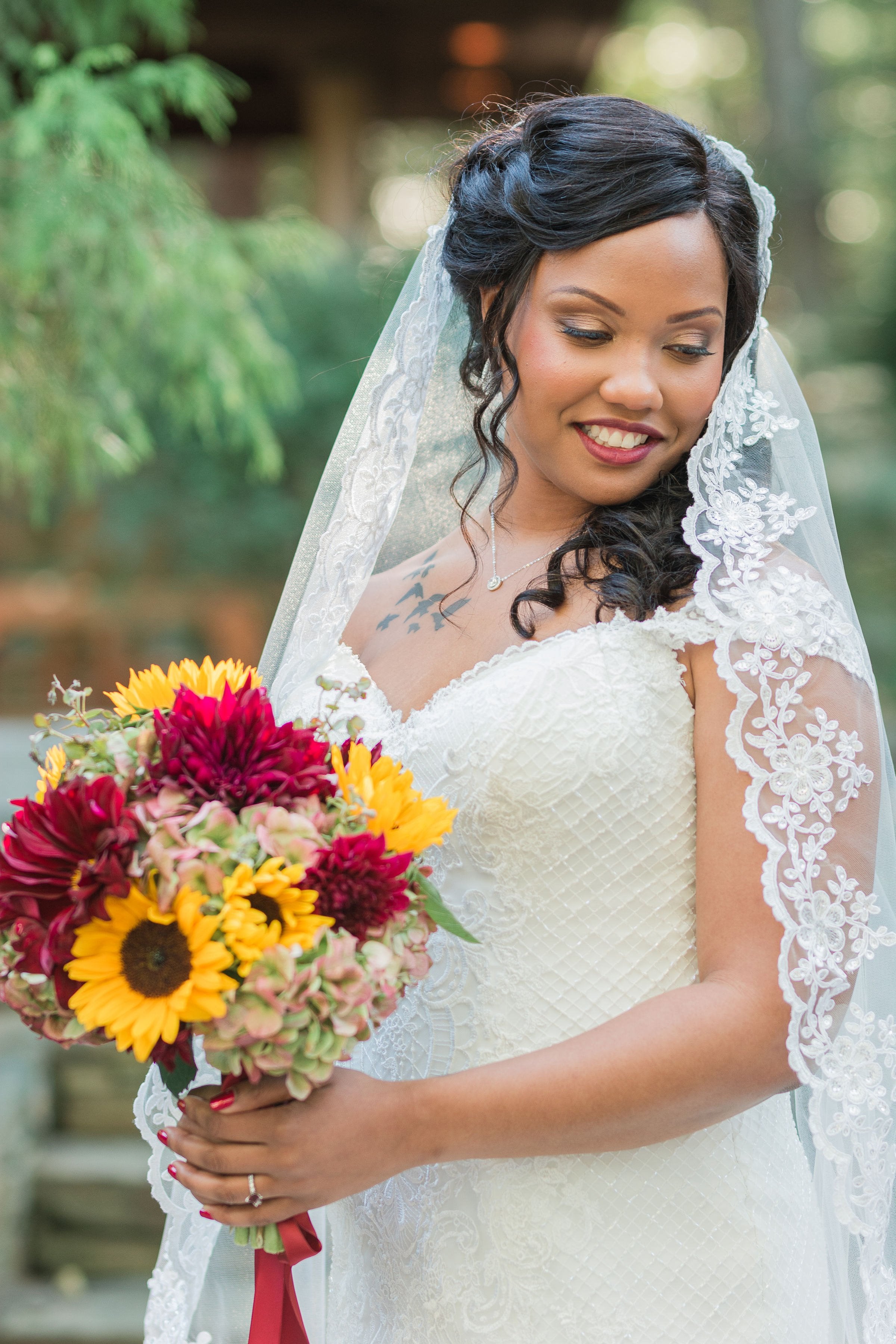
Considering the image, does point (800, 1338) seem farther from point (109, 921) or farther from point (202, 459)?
point (202, 459)

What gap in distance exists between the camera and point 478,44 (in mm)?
9695

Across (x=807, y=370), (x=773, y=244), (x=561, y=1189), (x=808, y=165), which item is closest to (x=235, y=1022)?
(x=561, y=1189)

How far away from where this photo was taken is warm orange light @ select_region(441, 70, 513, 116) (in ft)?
34.8

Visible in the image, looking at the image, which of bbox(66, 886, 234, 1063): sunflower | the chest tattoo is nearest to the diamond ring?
bbox(66, 886, 234, 1063): sunflower

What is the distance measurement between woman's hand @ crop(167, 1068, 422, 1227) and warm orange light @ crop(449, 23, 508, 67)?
9059 millimetres

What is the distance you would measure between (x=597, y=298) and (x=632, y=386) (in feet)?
0.44

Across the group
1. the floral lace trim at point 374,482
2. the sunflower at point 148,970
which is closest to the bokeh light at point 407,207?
the floral lace trim at point 374,482

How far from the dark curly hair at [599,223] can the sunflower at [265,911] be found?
0.69m

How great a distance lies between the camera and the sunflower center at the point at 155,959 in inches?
54.2

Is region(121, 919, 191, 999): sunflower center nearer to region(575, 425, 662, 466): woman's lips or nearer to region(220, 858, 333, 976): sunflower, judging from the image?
region(220, 858, 333, 976): sunflower

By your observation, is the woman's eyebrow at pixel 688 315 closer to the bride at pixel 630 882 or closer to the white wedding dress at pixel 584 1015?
the bride at pixel 630 882

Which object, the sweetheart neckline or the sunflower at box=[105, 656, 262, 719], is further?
the sweetheart neckline

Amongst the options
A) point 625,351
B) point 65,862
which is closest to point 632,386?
point 625,351

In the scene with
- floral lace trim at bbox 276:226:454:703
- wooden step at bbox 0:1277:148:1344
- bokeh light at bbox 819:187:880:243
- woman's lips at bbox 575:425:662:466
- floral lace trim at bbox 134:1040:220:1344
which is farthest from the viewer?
bokeh light at bbox 819:187:880:243
